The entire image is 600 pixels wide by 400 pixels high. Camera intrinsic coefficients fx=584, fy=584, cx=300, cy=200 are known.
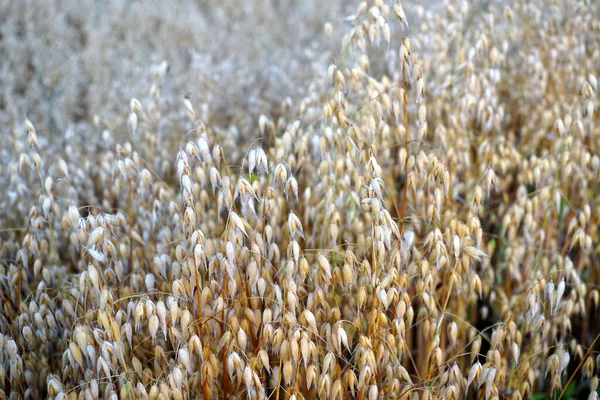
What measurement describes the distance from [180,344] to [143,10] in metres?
3.83

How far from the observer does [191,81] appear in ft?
11.8

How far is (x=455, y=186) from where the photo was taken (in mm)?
2463

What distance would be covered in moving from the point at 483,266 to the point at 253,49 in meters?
2.83

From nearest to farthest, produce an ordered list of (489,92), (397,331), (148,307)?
1. (148,307)
2. (397,331)
3. (489,92)

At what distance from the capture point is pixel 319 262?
5.23ft

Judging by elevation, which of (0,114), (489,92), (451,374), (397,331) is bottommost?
(451,374)

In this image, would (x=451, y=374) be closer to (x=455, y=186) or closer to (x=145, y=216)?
(x=455, y=186)

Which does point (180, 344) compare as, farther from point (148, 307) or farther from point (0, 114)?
point (0, 114)

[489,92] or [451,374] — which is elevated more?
[489,92]

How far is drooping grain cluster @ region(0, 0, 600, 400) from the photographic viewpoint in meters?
1.54

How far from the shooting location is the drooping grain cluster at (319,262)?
1.54 m

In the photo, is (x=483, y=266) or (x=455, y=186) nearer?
(x=483, y=266)

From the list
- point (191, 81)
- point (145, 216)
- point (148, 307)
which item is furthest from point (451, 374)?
point (191, 81)

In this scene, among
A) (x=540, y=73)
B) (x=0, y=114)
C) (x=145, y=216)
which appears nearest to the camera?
(x=145, y=216)
